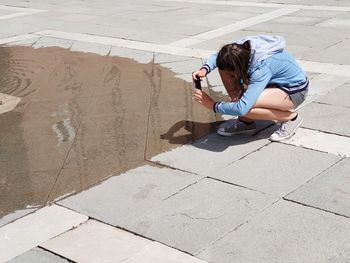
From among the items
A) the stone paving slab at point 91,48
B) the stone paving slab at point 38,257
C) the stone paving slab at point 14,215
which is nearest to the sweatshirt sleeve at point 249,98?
the stone paving slab at point 14,215

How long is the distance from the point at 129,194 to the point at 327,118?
2198 millimetres

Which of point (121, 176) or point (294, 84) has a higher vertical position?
point (294, 84)

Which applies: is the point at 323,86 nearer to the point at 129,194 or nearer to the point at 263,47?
the point at 263,47

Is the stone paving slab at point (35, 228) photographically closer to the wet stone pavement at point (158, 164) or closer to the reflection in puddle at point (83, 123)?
the wet stone pavement at point (158, 164)

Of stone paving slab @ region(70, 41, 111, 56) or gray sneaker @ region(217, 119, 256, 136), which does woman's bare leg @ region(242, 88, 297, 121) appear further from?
stone paving slab @ region(70, 41, 111, 56)

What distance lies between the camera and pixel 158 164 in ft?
15.6

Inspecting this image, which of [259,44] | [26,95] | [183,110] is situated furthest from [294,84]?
[26,95]

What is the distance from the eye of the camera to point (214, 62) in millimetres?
5055

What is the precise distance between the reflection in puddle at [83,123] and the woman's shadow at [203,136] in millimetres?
10

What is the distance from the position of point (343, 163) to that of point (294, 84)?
85 cm

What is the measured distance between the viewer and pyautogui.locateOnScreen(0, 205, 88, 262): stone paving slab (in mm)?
3682

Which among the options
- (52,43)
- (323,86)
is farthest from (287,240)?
(52,43)

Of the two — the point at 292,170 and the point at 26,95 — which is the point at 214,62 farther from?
the point at 26,95

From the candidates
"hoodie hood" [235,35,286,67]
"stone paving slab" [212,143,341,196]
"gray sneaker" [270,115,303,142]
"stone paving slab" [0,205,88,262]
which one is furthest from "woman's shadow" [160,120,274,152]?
"stone paving slab" [0,205,88,262]
